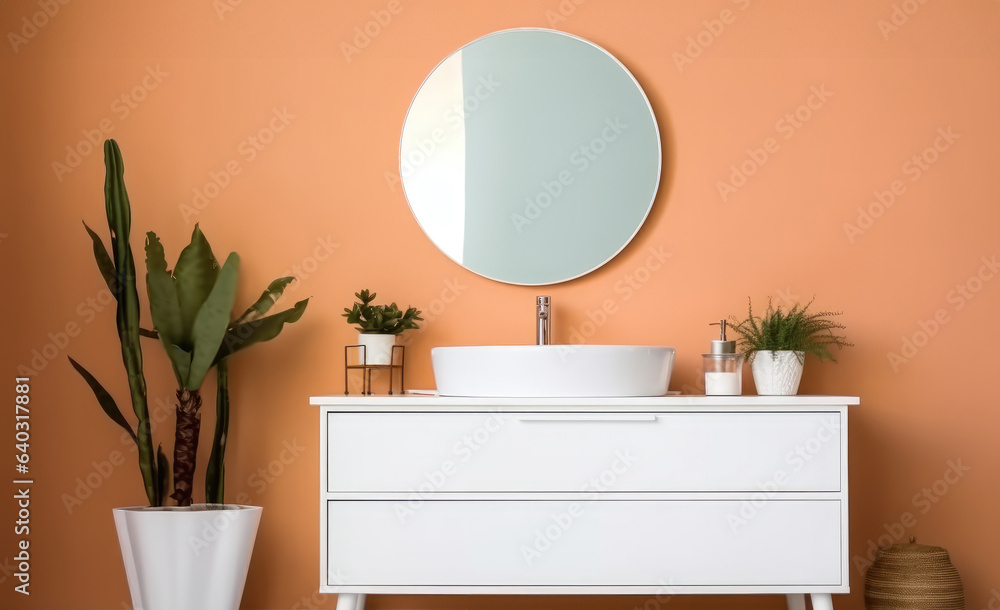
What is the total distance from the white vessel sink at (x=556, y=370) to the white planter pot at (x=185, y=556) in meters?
0.65

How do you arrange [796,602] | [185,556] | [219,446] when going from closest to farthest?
[185,556] → [796,602] → [219,446]

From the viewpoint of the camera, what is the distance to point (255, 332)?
207 cm

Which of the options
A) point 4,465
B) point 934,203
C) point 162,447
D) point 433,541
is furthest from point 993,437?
point 4,465

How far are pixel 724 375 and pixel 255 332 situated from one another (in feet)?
3.75

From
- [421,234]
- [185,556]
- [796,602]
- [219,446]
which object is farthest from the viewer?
[421,234]

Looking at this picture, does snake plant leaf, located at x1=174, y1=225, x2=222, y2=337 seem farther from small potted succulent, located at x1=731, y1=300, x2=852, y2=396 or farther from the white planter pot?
small potted succulent, located at x1=731, y1=300, x2=852, y2=396

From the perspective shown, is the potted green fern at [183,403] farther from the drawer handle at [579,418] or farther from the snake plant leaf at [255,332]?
the drawer handle at [579,418]

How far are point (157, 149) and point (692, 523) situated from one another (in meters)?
1.67

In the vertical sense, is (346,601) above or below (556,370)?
below

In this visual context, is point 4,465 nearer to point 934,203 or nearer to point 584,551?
point 584,551

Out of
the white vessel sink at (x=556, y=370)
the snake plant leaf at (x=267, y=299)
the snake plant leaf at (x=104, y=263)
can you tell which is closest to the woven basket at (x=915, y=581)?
the white vessel sink at (x=556, y=370)

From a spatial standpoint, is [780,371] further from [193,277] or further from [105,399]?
[105,399]

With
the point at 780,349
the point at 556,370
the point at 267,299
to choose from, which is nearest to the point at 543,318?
the point at 556,370

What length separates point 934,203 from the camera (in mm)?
2188
